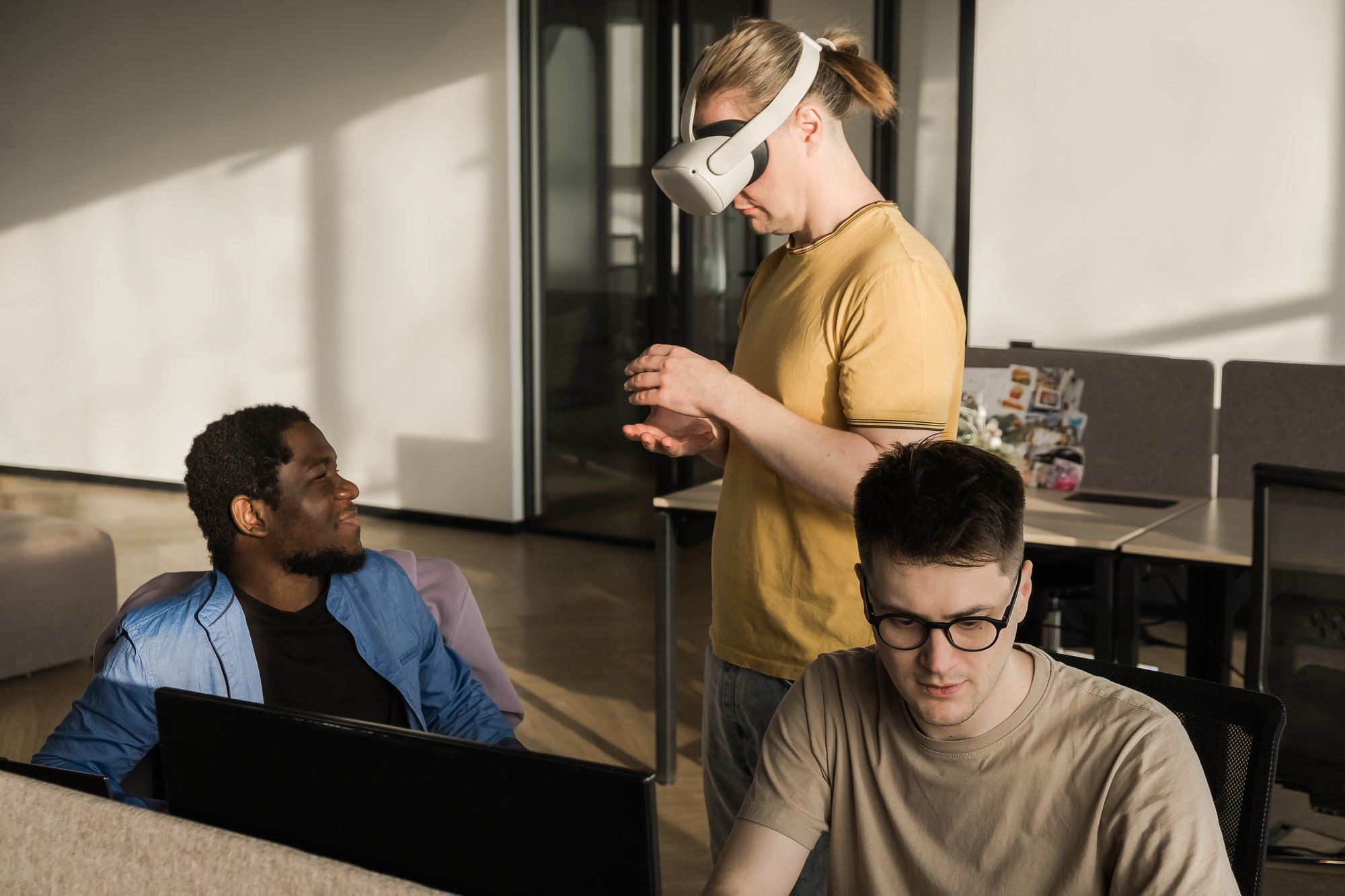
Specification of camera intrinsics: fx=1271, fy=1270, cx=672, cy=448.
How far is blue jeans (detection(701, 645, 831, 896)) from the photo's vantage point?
165cm

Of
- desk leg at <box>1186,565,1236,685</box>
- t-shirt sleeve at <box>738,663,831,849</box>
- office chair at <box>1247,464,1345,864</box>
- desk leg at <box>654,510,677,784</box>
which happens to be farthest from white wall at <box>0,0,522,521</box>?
t-shirt sleeve at <box>738,663,831,849</box>

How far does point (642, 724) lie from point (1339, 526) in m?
2.00

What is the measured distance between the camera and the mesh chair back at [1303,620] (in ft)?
7.32

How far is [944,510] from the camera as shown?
1.08 meters

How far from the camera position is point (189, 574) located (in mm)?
1853

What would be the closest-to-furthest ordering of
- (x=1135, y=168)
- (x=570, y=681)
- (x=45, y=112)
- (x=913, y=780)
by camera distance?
(x=913, y=780)
(x=570, y=681)
(x=1135, y=168)
(x=45, y=112)

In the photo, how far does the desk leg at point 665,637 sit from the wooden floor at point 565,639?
0.12 metres

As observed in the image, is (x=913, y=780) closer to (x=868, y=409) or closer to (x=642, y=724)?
(x=868, y=409)

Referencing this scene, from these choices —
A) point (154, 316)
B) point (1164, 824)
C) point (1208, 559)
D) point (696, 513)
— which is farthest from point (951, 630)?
point (154, 316)

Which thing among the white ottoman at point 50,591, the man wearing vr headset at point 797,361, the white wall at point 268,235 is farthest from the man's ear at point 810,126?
the white wall at point 268,235

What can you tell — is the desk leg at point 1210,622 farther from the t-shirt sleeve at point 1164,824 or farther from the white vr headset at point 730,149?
the t-shirt sleeve at point 1164,824

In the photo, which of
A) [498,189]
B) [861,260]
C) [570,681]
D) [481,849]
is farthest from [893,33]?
[481,849]

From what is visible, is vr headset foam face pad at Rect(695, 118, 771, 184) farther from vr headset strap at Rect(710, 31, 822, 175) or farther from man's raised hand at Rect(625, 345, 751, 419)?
man's raised hand at Rect(625, 345, 751, 419)

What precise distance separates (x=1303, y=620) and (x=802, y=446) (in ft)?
4.28
